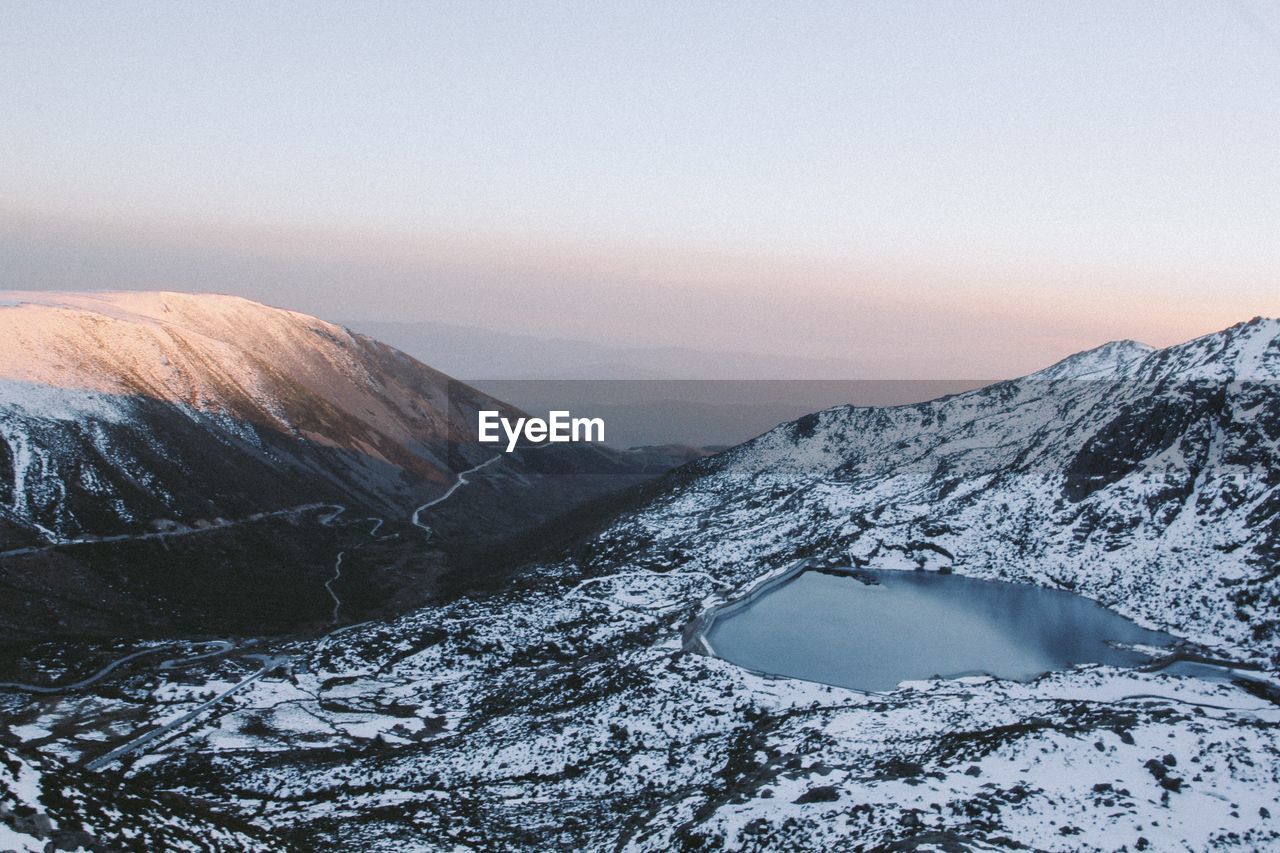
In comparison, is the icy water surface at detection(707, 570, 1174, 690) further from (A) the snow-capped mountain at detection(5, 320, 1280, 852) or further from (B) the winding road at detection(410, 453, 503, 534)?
(B) the winding road at detection(410, 453, 503, 534)

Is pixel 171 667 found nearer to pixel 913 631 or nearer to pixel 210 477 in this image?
pixel 210 477

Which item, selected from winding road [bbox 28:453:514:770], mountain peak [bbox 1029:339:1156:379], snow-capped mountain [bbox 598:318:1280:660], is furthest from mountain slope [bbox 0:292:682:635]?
mountain peak [bbox 1029:339:1156:379]

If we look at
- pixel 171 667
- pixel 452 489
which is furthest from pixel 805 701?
pixel 452 489

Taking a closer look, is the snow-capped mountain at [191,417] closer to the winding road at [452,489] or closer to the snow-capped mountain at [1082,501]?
the winding road at [452,489]

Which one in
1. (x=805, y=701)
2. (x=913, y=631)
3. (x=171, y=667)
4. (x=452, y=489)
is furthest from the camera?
(x=452, y=489)

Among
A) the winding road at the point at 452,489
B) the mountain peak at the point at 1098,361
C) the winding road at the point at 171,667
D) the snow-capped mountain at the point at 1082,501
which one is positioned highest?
the mountain peak at the point at 1098,361

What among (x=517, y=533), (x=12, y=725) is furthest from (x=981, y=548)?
(x=517, y=533)

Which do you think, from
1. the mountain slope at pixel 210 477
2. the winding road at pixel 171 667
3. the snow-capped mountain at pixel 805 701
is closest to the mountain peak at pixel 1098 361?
the snow-capped mountain at pixel 805 701

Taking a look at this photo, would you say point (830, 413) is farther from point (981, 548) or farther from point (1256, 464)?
point (1256, 464)
